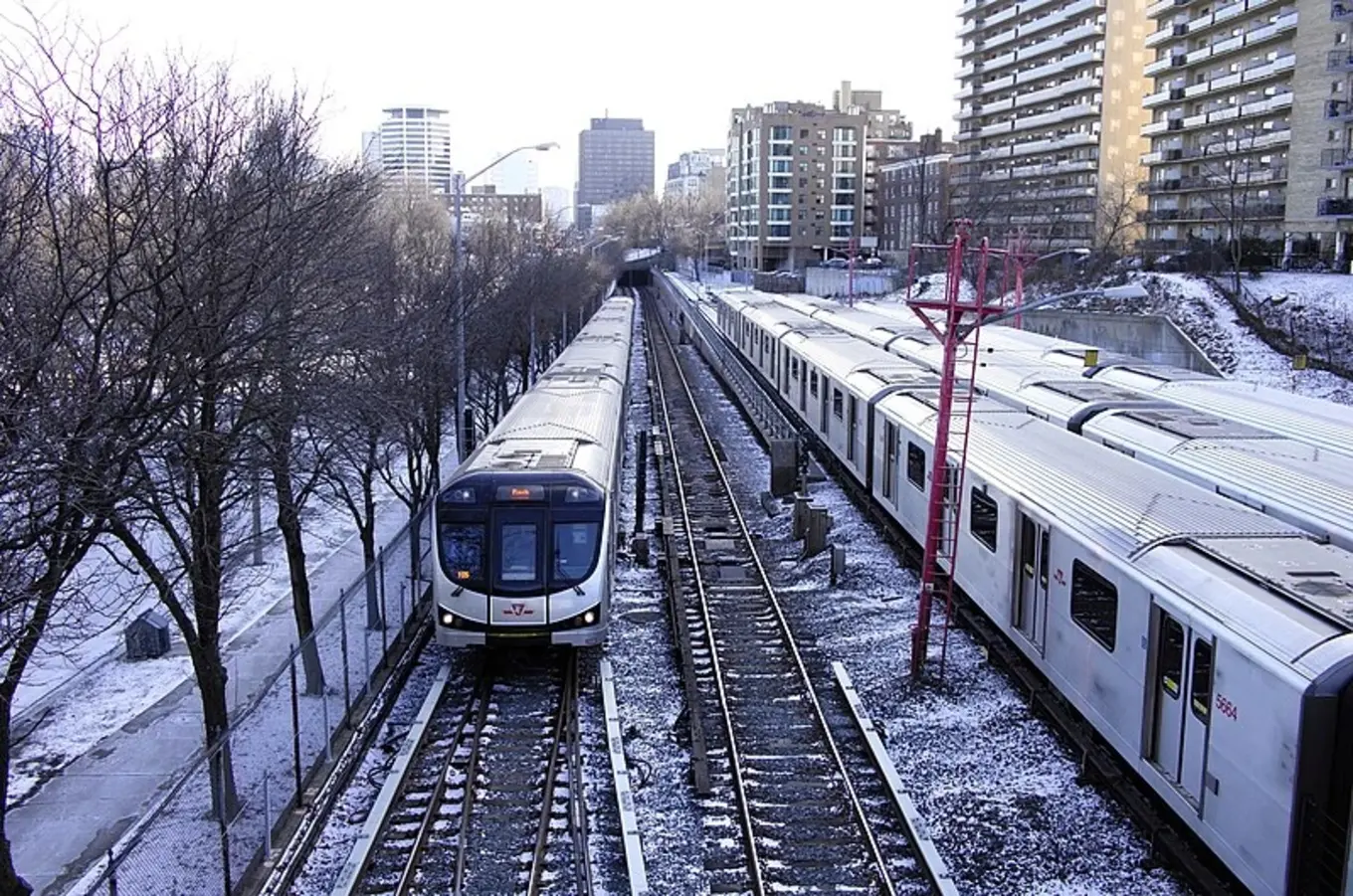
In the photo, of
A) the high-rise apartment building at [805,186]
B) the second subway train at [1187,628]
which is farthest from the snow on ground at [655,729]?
the high-rise apartment building at [805,186]

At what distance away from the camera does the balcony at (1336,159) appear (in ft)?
171

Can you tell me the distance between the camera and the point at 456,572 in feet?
49.8

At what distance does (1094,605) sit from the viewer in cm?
1213

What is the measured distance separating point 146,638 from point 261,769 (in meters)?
7.45

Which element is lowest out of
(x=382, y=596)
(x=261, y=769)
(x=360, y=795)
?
(x=360, y=795)

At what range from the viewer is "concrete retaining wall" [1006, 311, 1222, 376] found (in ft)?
142

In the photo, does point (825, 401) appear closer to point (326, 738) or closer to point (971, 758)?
point (971, 758)

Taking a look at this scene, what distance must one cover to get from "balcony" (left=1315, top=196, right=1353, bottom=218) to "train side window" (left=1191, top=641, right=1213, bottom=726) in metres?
49.2

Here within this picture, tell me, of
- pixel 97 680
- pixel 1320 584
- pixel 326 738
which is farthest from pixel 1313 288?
pixel 326 738

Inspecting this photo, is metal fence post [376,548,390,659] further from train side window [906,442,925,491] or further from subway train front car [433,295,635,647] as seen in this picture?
train side window [906,442,925,491]

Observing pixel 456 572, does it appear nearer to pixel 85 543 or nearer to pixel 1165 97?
pixel 85 543

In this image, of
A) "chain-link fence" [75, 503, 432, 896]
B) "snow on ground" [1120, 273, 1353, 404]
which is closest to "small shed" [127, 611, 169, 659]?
"chain-link fence" [75, 503, 432, 896]

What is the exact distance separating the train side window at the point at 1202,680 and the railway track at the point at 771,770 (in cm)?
259

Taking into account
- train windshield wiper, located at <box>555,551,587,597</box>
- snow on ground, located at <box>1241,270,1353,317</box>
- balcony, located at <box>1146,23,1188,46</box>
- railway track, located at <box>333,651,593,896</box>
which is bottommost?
railway track, located at <box>333,651,593,896</box>
